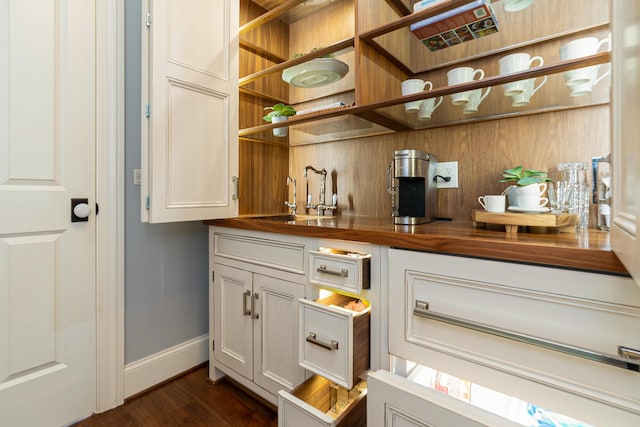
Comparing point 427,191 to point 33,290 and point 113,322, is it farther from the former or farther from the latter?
point 33,290

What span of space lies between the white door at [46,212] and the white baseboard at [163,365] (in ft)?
0.53

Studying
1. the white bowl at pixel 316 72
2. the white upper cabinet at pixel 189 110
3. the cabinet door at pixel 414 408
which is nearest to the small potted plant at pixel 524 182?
the cabinet door at pixel 414 408

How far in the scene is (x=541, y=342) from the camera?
72 cm

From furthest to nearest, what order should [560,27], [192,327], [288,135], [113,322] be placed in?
[288,135]
[192,327]
[113,322]
[560,27]

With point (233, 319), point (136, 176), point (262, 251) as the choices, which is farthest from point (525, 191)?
point (136, 176)

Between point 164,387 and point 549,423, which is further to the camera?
point 164,387

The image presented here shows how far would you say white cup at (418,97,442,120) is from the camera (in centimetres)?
126

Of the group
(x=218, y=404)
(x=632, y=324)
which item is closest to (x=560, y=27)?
(x=632, y=324)

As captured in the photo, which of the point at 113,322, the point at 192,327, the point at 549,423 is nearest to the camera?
the point at 549,423

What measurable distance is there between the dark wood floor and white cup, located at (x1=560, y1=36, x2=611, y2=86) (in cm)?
183

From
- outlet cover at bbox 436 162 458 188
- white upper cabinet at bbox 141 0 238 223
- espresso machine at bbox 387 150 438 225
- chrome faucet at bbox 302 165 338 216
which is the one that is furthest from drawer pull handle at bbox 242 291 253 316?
outlet cover at bbox 436 162 458 188

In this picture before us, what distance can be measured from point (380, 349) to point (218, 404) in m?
1.02

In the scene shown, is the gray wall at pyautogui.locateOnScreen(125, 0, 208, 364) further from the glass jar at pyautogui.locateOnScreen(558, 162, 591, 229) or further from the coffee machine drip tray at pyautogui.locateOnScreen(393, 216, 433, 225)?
the glass jar at pyautogui.locateOnScreen(558, 162, 591, 229)

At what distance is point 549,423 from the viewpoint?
0.85m
